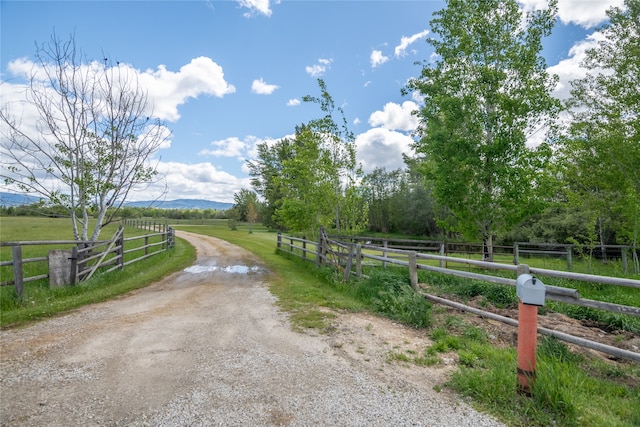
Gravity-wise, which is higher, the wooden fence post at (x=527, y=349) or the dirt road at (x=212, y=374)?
the wooden fence post at (x=527, y=349)

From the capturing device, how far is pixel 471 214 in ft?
42.4

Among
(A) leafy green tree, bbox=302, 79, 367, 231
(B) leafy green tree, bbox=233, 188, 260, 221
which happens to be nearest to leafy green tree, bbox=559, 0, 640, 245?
(A) leafy green tree, bbox=302, 79, 367, 231

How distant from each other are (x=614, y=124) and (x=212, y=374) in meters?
19.0

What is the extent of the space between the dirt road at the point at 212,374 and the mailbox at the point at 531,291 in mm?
1145

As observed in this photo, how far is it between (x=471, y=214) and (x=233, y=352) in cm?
1171

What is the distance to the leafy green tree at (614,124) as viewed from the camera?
13.2m

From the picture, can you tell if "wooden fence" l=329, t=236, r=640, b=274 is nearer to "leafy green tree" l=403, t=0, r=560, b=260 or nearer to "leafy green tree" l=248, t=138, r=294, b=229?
"leafy green tree" l=403, t=0, r=560, b=260

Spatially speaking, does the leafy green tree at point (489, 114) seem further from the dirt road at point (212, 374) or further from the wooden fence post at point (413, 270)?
the dirt road at point (212, 374)

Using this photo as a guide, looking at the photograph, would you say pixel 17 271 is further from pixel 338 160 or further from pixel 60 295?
pixel 338 160

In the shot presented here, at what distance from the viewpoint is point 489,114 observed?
494 inches

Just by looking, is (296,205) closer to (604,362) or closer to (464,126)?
(464,126)

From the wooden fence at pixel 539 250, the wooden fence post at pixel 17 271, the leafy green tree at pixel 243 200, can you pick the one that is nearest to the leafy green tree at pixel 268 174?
the leafy green tree at pixel 243 200

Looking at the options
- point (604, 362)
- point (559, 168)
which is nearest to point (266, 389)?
point (604, 362)

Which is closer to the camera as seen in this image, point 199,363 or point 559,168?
point 199,363
